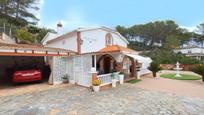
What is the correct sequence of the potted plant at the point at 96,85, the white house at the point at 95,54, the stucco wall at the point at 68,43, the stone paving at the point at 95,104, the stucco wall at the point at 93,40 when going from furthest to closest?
the stucco wall at the point at 93,40 → the stucco wall at the point at 68,43 → the white house at the point at 95,54 → the potted plant at the point at 96,85 → the stone paving at the point at 95,104

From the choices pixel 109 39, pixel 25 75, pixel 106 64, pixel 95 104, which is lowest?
pixel 95 104

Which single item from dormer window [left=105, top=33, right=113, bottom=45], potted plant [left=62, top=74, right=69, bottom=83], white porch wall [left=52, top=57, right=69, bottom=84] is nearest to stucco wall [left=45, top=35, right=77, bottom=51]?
white porch wall [left=52, top=57, right=69, bottom=84]

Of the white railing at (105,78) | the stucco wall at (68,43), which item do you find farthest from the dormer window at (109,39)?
the white railing at (105,78)

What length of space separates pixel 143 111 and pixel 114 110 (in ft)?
5.48

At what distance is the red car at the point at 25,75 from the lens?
1823cm

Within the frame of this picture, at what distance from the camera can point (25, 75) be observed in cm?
Answer: 1848

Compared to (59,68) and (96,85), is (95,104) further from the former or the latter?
(59,68)

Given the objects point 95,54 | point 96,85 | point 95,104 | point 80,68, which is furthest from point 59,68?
point 95,104

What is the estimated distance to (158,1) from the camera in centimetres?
2322

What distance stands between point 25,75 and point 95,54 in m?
7.08

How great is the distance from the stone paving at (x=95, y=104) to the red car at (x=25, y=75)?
3.97 meters

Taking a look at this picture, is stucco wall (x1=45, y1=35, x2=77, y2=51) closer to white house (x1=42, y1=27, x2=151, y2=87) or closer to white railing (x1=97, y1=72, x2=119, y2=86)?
white house (x1=42, y1=27, x2=151, y2=87)

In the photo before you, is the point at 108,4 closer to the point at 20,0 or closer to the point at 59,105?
the point at 59,105

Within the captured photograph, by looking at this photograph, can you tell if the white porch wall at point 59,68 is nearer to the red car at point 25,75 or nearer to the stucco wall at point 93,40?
the red car at point 25,75
